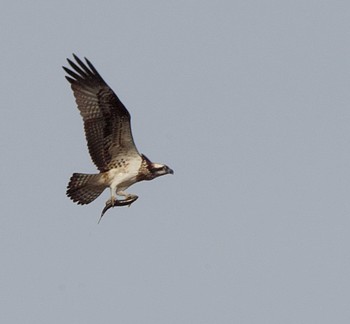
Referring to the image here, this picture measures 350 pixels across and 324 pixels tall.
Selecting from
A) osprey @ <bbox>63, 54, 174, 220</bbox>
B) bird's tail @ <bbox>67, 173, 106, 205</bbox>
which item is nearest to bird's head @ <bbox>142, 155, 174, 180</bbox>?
osprey @ <bbox>63, 54, 174, 220</bbox>

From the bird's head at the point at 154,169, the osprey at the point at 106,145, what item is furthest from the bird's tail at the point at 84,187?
the bird's head at the point at 154,169

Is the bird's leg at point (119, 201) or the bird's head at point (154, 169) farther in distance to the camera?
the bird's head at point (154, 169)

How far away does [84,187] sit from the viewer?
83.0 feet

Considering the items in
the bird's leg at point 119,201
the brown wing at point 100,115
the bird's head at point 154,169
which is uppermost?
the brown wing at point 100,115

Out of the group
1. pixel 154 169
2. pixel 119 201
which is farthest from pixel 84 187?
pixel 154 169

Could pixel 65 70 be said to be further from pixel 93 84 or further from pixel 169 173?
pixel 169 173

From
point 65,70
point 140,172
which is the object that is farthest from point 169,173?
point 65,70

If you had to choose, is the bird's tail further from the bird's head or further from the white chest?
the bird's head

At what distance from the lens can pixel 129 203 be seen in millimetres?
24797

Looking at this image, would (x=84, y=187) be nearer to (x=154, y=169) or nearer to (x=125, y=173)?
(x=125, y=173)

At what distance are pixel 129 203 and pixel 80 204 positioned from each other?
3.10 feet

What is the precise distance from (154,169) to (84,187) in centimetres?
108

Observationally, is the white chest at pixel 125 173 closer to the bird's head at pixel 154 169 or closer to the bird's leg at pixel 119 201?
the bird's head at pixel 154 169

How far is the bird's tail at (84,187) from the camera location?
82.6 ft
